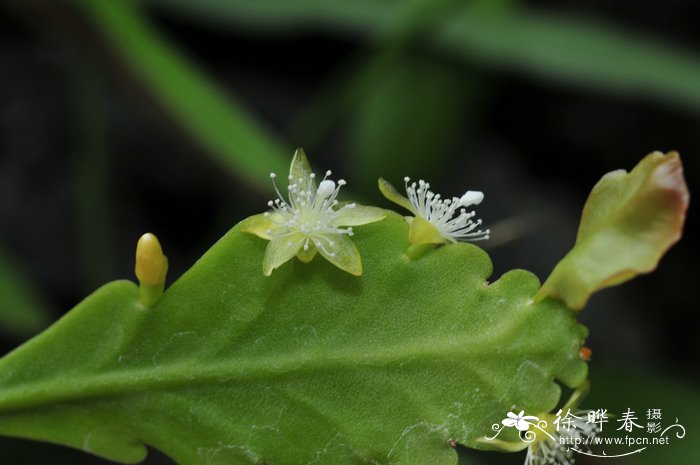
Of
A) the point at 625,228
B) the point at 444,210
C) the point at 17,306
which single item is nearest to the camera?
the point at 625,228

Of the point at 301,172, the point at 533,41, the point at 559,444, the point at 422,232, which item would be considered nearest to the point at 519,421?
the point at 559,444

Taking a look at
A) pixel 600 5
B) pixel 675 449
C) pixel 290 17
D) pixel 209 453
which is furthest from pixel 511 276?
pixel 600 5

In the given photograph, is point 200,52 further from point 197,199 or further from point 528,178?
point 528,178

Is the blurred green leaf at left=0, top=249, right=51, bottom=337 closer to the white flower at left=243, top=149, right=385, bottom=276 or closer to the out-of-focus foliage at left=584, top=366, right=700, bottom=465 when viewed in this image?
the white flower at left=243, top=149, right=385, bottom=276

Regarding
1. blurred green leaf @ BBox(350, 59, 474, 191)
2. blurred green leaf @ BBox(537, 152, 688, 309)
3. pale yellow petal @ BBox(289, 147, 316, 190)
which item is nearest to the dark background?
blurred green leaf @ BBox(350, 59, 474, 191)

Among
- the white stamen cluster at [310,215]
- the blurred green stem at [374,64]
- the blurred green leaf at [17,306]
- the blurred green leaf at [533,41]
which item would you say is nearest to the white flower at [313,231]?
the white stamen cluster at [310,215]

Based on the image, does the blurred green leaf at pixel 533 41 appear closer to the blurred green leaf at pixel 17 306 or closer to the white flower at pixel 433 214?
the blurred green leaf at pixel 17 306

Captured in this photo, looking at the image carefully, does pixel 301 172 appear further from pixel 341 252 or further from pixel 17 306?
pixel 17 306
